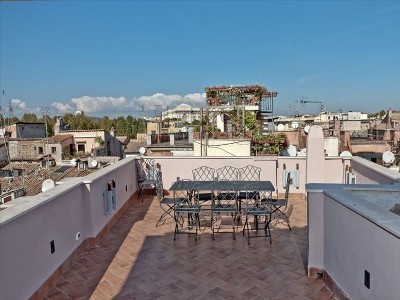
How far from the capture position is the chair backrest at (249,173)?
7.46 m

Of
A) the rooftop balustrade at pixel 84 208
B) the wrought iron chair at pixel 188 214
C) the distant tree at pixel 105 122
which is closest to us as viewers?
the rooftop balustrade at pixel 84 208

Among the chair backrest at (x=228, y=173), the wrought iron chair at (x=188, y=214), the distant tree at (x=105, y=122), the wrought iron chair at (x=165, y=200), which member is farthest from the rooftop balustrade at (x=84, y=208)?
the distant tree at (x=105, y=122)

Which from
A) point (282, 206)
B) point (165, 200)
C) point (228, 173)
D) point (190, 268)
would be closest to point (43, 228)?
point (190, 268)

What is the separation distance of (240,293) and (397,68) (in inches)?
718

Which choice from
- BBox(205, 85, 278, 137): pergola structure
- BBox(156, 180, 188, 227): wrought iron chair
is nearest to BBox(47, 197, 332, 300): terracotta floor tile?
BBox(156, 180, 188, 227): wrought iron chair

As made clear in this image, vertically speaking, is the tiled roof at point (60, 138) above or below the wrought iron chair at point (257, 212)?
above

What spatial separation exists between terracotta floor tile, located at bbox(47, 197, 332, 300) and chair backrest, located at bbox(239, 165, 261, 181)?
225 centimetres

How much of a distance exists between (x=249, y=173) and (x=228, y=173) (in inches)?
20.3

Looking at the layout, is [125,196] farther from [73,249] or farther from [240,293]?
[240,293]

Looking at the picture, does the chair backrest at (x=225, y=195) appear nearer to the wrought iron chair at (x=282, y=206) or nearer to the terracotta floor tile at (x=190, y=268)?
the terracotta floor tile at (x=190, y=268)

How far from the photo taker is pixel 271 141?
948 centimetres

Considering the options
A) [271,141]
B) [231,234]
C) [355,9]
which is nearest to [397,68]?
[355,9]

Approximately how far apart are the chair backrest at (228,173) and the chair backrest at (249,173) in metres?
0.12

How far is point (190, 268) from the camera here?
381 cm
